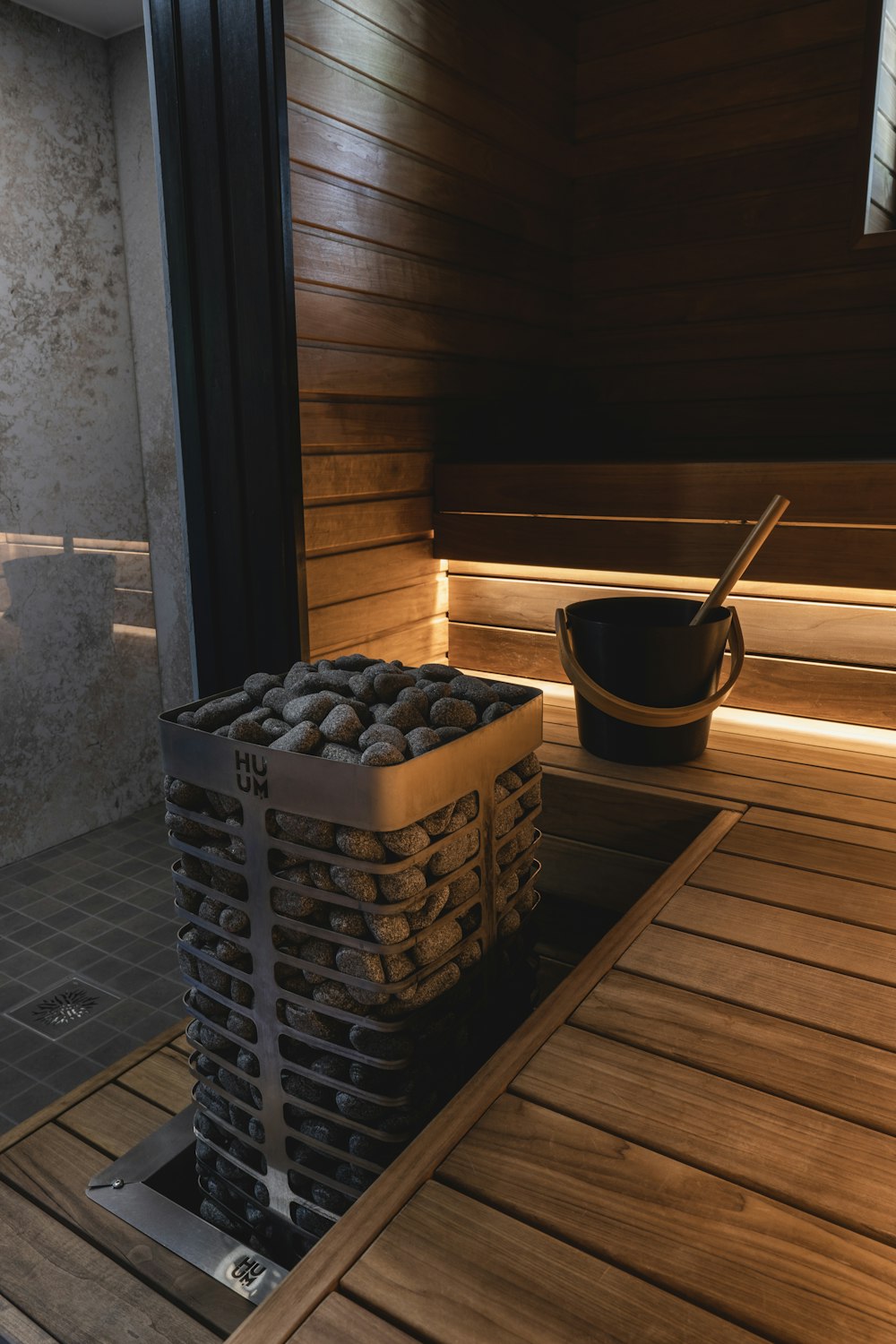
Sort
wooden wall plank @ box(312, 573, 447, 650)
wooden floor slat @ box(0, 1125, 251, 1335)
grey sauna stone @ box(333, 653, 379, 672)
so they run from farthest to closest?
wooden wall plank @ box(312, 573, 447, 650), grey sauna stone @ box(333, 653, 379, 672), wooden floor slat @ box(0, 1125, 251, 1335)

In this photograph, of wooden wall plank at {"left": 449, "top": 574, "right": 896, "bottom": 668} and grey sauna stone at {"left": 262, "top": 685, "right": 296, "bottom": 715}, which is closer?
grey sauna stone at {"left": 262, "top": 685, "right": 296, "bottom": 715}

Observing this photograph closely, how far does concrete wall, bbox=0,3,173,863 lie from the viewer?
330cm

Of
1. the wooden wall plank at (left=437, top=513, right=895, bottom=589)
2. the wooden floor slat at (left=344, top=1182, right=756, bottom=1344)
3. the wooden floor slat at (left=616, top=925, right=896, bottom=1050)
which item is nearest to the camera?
the wooden floor slat at (left=344, top=1182, right=756, bottom=1344)

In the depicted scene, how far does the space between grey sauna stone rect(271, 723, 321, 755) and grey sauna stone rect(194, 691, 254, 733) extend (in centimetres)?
16

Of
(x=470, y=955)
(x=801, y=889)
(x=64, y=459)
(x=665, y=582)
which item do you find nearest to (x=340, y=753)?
(x=470, y=955)

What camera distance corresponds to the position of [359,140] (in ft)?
7.01

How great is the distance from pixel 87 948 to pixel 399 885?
6.79ft

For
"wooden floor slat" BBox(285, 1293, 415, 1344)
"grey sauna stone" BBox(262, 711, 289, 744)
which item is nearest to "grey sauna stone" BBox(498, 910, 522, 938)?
"grey sauna stone" BBox(262, 711, 289, 744)

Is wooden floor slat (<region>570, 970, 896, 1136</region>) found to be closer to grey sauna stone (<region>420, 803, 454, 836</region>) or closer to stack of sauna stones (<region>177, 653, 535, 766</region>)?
grey sauna stone (<region>420, 803, 454, 836</region>)

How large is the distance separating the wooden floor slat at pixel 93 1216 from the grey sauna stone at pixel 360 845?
0.61 meters

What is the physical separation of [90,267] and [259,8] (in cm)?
195

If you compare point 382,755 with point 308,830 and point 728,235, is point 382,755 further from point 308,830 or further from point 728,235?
point 728,235

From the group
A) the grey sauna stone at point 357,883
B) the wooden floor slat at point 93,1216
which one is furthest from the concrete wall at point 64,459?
the grey sauna stone at point 357,883

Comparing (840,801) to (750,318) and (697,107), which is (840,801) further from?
(697,107)
